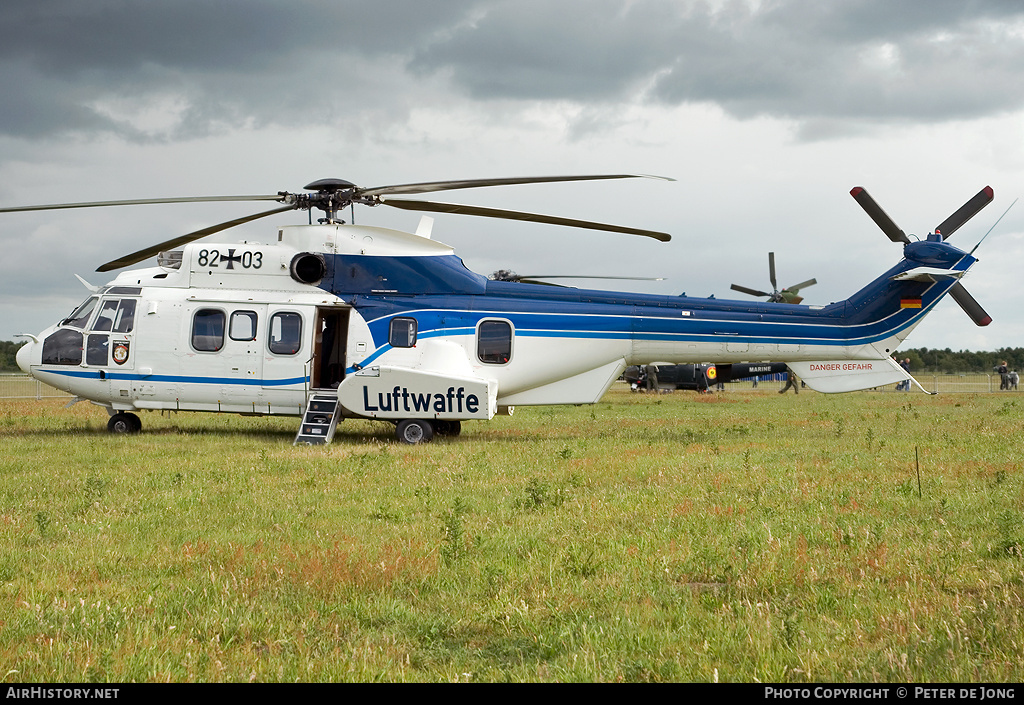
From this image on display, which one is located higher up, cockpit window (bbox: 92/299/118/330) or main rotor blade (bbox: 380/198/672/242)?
main rotor blade (bbox: 380/198/672/242)

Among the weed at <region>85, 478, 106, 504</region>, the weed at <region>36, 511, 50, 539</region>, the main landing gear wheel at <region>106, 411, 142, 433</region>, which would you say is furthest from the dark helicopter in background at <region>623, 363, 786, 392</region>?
the weed at <region>36, 511, 50, 539</region>

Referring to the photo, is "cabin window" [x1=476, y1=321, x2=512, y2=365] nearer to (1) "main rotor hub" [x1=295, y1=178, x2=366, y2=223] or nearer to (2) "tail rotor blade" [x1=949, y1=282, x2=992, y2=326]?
(1) "main rotor hub" [x1=295, y1=178, x2=366, y2=223]

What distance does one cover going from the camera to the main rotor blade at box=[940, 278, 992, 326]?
1828 centimetres

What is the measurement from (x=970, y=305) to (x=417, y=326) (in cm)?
1191

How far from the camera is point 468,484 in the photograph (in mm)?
10961

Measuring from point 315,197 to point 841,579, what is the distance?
1319 centimetres

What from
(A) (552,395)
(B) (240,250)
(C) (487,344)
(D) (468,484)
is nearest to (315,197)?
(B) (240,250)

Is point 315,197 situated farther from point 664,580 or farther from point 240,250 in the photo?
point 664,580

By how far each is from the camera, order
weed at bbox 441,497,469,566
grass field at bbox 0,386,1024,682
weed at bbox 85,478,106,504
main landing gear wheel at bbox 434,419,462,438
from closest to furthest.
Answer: grass field at bbox 0,386,1024,682
weed at bbox 441,497,469,566
weed at bbox 85,478,106,504
main landing gear wheel at bbox 434,419,462,438

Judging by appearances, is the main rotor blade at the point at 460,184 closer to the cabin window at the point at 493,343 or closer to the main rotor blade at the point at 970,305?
the cabin window at the point at 493,343

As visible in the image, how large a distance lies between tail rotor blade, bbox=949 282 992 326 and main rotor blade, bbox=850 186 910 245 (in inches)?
61.9

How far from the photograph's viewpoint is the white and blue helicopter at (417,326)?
1758 cm

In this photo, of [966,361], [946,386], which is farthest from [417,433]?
[966,361]

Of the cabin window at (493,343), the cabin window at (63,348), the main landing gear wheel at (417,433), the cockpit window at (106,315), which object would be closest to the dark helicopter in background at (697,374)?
the cabin window at (493,343)
